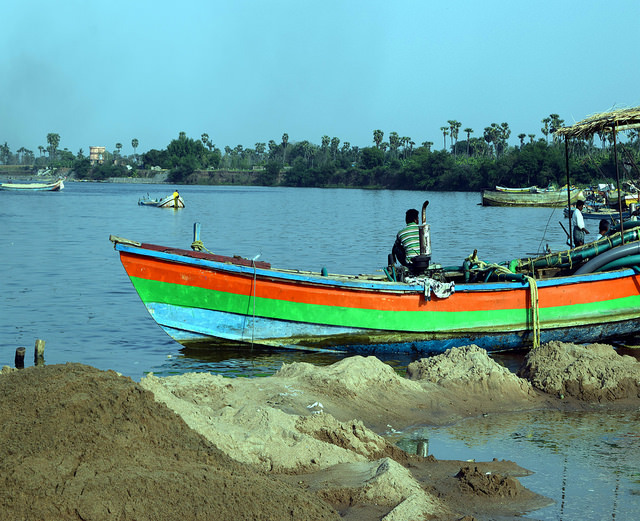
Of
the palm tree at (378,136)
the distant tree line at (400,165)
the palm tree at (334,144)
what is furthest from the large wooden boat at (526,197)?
the palm tree at (334,144)

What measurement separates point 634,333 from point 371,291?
4818 mm

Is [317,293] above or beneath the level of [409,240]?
beneath

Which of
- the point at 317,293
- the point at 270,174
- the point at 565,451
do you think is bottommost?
the point at 565,451

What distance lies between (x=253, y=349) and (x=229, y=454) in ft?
20.4

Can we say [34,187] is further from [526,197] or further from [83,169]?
[83,169]

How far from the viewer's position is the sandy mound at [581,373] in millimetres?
9977

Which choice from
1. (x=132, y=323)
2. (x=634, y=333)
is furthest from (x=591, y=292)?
(x=132, y=323)

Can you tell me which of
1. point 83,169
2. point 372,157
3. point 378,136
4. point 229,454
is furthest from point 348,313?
point 83,169

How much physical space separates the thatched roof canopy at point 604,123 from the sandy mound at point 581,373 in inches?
162

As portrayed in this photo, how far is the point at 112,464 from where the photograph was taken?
559 centimetres

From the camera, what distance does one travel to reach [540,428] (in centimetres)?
888

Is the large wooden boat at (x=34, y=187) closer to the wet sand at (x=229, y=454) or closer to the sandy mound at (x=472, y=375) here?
the sandy mound at (x=472, y=375)

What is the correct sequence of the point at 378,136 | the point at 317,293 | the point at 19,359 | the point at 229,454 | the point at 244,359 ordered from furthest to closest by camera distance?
1. the point at 378,136
2. the point at 244,359
3. the point at 317,293
4. the point at 19,359
5. the point at 229,454

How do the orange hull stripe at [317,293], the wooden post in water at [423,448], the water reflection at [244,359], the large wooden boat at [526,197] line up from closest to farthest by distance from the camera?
the wooden post in water at [423,448] → the water reflection at [244,359] → the orange hull stripe at [317,293] → the large wooden boat at [526,197]
